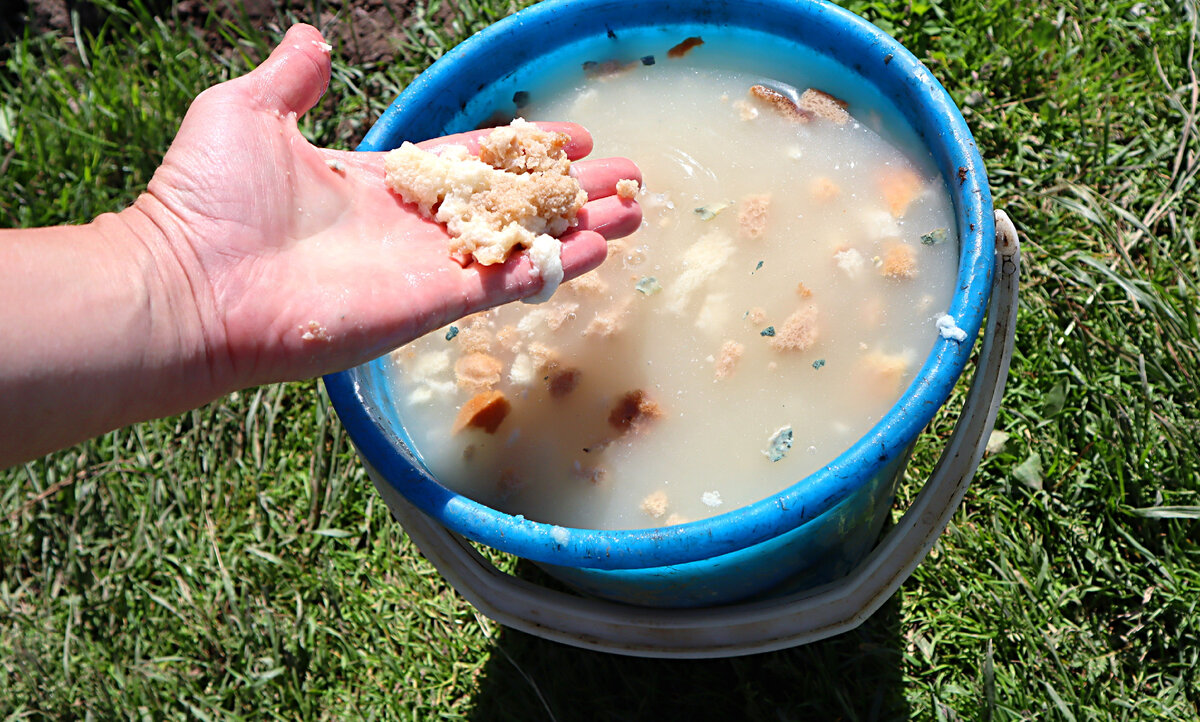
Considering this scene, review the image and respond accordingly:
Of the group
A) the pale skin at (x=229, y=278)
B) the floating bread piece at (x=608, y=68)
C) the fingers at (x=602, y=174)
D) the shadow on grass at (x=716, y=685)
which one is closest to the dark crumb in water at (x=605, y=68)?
the floating bread piece at (x=608, y=68)

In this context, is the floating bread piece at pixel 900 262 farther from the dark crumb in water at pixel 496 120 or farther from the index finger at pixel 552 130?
the dark crumb in water at pixel 496 120

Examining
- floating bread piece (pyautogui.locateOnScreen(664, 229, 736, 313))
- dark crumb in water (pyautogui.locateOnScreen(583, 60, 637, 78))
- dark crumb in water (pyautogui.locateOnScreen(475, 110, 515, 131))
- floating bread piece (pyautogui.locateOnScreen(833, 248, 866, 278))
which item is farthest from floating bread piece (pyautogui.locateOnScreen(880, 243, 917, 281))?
dark crumb in water (pyautogui.locateOnScreen(475, 110, 515, 131))

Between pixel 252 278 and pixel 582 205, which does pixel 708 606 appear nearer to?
pixel 582 205

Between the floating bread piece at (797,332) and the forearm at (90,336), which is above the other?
the forearm at (90,336)

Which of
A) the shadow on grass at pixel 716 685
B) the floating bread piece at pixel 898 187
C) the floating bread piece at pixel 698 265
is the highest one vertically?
the floating bread piece at pixel 898 187

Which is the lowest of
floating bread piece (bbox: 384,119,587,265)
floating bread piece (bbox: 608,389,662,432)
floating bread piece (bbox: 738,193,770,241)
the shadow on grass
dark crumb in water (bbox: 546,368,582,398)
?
the shadow on grass

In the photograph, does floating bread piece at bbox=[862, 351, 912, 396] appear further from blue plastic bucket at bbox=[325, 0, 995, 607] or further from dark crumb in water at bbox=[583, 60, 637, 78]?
dark crumb in water at bbox=[583, 60, 637, 78]

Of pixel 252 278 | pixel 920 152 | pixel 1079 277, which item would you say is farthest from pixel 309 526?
pixel 1079 277
